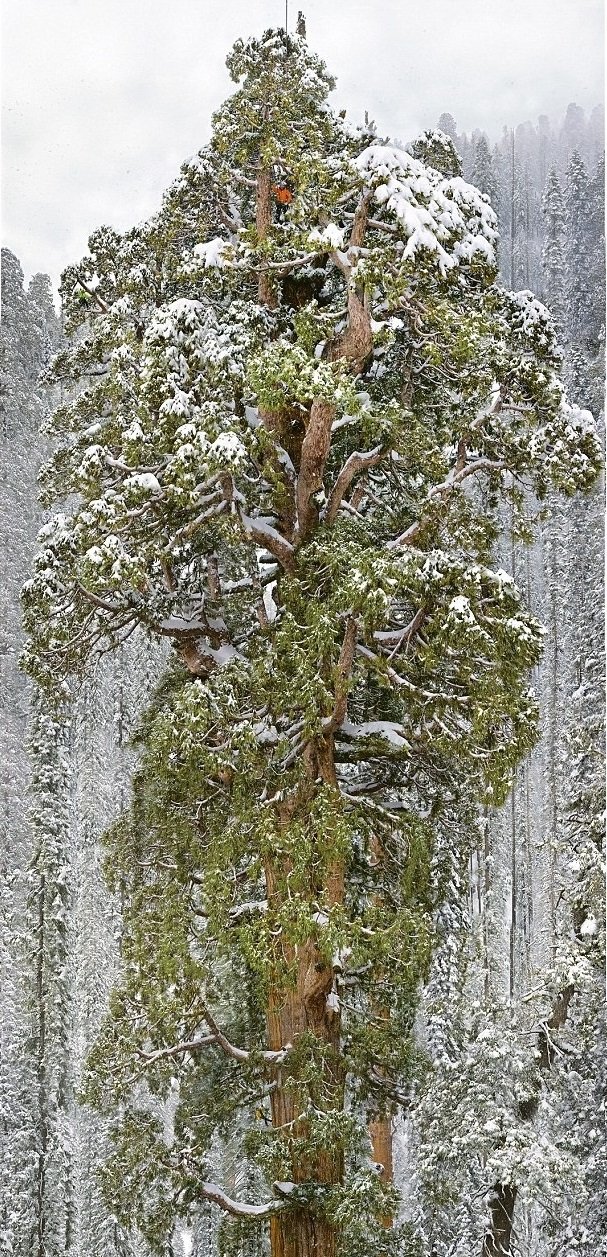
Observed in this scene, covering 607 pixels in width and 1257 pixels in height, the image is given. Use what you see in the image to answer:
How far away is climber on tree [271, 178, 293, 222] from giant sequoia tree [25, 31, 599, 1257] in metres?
0.06

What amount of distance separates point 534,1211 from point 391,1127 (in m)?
0.78

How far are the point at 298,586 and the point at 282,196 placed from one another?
1.52 metres

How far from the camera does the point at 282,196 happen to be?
176 inches

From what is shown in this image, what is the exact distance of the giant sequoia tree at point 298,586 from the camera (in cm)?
387

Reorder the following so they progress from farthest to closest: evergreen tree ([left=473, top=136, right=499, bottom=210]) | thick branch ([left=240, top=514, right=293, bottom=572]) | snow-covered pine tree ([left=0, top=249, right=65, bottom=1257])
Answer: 1. snow-covered pine tree ([left=0, top=249, right=65, bottom=1257])
2. evergreen tree ([left=473, top=136, right=499, bottom=210])
3. thick branch ([left=240, top=514, right=293, bottom=572])

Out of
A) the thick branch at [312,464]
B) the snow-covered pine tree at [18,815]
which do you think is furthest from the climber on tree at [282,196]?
the snow-covered pine tree at [18,815]

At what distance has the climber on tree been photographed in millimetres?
4449

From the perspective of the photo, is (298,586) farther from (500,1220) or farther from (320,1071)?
(500,1220)

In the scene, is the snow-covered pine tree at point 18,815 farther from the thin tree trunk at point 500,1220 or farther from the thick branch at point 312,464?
the thin tree trunk at point 500,1220

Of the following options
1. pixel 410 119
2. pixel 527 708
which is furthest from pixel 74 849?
pixel 410 119

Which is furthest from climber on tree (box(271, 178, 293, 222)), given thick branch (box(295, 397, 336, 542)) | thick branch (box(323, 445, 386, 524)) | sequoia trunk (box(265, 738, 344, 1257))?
sequoia trunk (box(265, 738, 344, 1257))

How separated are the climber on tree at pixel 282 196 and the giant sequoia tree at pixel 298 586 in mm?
64

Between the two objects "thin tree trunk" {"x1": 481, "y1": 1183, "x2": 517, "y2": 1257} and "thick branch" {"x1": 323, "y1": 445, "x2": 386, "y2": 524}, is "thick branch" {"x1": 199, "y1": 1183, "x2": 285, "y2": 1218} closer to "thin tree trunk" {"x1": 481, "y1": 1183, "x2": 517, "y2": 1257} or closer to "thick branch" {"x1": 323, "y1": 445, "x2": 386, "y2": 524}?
"thin tree trunk" {"x1": 481, "y1": 1183, "x2": 517, "y2": 1257}

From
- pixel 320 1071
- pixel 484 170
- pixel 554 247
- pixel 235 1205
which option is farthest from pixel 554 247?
pixel 235 1205
